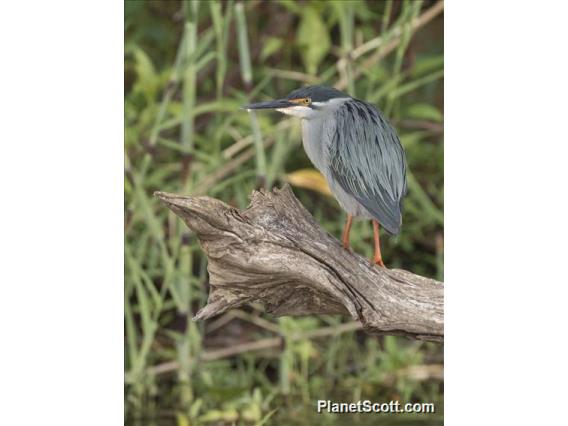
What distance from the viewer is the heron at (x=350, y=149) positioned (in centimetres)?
279

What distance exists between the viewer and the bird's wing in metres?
2.78

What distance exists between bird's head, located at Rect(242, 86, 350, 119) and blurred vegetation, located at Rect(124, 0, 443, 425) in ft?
1.80

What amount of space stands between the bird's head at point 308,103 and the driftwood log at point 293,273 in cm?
26

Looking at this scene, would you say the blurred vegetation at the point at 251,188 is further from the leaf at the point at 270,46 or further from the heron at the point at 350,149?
the heron at the point at 350,149

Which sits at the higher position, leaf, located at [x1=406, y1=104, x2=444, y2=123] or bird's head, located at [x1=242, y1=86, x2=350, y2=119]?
leaf, located at [x1=406, y1=104, x2=444, y2=123]

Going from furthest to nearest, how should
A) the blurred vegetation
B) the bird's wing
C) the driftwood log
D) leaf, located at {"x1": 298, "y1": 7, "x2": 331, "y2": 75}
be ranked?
1. leaf, located at {"x1": 298, "y1": 7, "x2": 331, "y2": 75}
2. the blurred vegetation
3. the bird's wing
4. the driftwood log

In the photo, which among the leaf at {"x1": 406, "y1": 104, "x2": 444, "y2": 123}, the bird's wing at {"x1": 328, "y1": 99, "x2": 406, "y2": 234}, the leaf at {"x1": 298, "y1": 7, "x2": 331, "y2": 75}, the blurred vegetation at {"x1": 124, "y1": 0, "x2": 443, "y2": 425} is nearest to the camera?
the bird's wing at {"x1": 328, "y1": 99, "x2": 406, "y2": 234}

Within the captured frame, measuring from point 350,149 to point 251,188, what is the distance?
0.78m

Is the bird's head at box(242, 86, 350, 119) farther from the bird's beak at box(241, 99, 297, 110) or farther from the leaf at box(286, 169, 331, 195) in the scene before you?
the leaf at box(286, 169, 331, 195)

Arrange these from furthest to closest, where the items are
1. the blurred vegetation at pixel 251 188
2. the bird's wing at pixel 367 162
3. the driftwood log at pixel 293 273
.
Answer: the blurred vegetation at pixel 251 188
the bird's wing at pixel 367 162
the driftwood log at pixel 293 273

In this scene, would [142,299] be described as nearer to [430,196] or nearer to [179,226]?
[179,226]

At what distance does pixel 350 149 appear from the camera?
2.81m

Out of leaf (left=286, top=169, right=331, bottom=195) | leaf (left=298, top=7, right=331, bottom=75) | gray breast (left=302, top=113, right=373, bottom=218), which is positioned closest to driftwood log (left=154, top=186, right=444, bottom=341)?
gray breast (left=302, top=113, right=373, bottom=218)

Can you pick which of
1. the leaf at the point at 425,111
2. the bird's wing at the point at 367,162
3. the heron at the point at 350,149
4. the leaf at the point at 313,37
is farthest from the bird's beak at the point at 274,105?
the leaf at the point at 313,37
